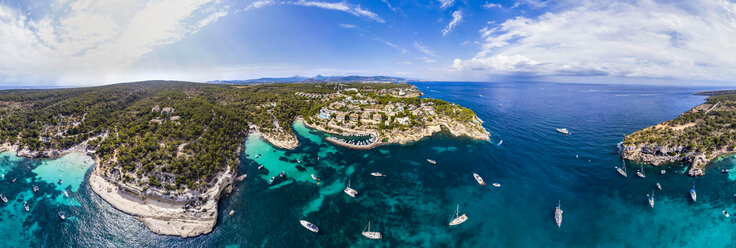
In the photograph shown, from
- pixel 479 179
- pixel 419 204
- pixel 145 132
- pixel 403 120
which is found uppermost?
pixel 403 120

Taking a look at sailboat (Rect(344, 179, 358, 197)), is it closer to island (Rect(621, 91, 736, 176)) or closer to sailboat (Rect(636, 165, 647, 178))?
sailboat (Rect(636, 165, 647, 178))

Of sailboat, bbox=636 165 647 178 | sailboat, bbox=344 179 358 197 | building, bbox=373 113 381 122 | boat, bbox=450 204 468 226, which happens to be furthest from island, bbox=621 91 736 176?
sailboat, bbox=344 179 358 197

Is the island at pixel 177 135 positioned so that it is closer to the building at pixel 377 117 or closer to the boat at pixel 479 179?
the building at pixel 377 117

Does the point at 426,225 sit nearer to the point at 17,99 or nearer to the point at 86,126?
the point at 86,126

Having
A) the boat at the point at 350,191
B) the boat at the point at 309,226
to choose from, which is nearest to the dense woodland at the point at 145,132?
the boat at the point at 309,226

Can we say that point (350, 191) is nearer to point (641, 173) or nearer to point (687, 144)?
point (641, 173)

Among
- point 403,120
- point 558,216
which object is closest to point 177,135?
point 403,120
